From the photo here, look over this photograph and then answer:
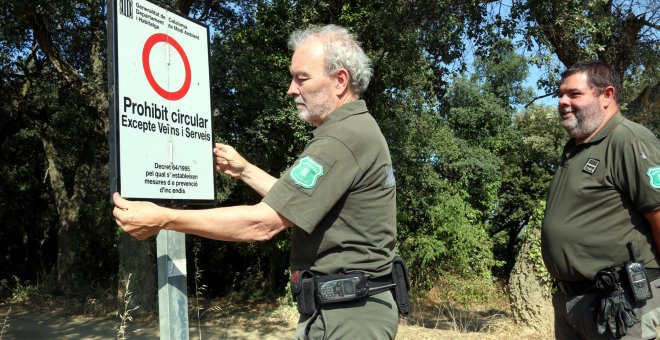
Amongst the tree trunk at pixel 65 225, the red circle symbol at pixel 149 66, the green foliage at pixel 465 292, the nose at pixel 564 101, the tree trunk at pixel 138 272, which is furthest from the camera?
the tree trunk at pixel 65 225

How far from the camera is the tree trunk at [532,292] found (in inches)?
301

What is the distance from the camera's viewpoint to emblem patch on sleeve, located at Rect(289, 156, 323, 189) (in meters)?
2.09

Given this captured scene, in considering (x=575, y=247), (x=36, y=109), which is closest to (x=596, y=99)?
(x=575, y=247)

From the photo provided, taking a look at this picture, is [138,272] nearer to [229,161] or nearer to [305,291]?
[229,161]

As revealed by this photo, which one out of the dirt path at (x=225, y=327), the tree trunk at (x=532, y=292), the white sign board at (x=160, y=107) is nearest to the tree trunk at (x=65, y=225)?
the dirt path at (x=225, y=327)

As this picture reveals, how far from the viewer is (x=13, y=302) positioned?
14.4 meters

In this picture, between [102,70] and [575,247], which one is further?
[102,70]

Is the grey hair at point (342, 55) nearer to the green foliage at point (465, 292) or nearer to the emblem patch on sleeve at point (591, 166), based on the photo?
the emblem patch on sleeve at point (591, 166)

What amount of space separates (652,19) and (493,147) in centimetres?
1573

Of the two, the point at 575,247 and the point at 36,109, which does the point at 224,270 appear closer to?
the point at 36,109

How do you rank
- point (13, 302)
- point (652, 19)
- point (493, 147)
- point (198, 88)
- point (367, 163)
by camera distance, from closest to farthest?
point (367, 163) < point (198, 88) < point (652, 19) < point (13, 302) < point (493, 147)

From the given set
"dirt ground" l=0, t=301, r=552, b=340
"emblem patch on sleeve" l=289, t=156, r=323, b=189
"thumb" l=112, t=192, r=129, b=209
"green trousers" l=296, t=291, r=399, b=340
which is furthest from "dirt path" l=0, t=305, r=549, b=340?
"thumb" l=112, t=192, r=129, b=209

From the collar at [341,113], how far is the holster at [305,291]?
1.78ft

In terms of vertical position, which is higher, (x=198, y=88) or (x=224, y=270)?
(x=198, y=88)
